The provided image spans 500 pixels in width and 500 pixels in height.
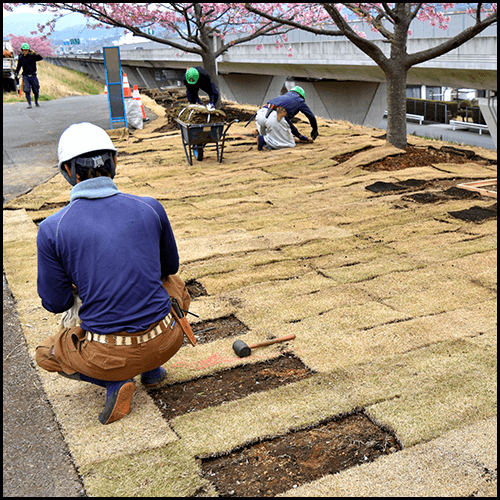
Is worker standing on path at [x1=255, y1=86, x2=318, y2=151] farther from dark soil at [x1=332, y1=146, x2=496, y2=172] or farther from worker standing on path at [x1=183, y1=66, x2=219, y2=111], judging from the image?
dark soil at [x1=332, y1=146, x2=496, y2=172]

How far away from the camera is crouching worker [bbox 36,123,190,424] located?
2967 millimetres

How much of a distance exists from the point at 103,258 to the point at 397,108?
893cm

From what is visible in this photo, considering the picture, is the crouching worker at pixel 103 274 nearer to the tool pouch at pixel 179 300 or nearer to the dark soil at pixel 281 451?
the tool pouch at pixel 179 300

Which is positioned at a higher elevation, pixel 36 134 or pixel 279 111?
pixel 279 111

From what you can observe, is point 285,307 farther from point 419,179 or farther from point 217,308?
point 419,179

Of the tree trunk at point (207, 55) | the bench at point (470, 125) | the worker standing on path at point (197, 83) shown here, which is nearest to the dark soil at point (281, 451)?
the worker standing on path at point (197, 83)

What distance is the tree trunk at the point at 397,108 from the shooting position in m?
10.5

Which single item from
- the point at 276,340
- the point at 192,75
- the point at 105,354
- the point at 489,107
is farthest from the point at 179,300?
the point at 489,107

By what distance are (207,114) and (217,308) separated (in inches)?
259

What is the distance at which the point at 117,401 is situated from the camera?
3.17m

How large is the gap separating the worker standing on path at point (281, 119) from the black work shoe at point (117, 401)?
8771 millimetres

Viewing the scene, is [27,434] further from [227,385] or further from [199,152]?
[199,152]

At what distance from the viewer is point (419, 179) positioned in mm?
8773

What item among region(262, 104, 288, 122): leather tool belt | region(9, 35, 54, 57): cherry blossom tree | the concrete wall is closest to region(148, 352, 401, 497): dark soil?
region(262, 104, 288, 122): leather tool belt
